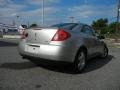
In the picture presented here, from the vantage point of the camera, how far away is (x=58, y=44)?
18.8ft

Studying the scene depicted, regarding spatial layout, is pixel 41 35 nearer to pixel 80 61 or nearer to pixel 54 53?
pixel 54 53

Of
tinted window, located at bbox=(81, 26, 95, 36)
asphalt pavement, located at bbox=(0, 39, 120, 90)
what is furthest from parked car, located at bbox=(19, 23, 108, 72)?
asphalt pavement, located at bbox=(0, 39, 120, 90)

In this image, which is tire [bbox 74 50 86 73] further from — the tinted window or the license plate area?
the license plate area

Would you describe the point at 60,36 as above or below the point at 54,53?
above

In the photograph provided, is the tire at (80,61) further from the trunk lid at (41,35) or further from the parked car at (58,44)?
the trunk lid at (41,35)

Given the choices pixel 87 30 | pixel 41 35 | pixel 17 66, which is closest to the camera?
pixel 41 35

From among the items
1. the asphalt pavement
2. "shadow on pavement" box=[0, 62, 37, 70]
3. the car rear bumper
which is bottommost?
the asphalt pavement

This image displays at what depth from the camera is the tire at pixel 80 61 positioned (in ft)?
20.5

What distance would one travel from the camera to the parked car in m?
5.74

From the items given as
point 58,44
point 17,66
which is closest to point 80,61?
point 58,44

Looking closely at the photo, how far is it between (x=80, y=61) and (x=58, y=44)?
1.15 metres

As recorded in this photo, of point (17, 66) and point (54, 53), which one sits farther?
point (17, 66)

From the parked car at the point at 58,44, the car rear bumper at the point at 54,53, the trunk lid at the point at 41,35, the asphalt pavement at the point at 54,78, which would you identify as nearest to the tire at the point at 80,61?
the parked car at the point at 58,44

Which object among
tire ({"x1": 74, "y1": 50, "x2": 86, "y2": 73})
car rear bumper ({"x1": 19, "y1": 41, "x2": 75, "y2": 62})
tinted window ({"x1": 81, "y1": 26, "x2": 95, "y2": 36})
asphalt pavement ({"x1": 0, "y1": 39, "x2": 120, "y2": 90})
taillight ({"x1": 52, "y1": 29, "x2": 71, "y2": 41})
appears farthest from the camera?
tinted window ({"x1": 81, "y1": 26, "x2": 95, "y2": 36})
